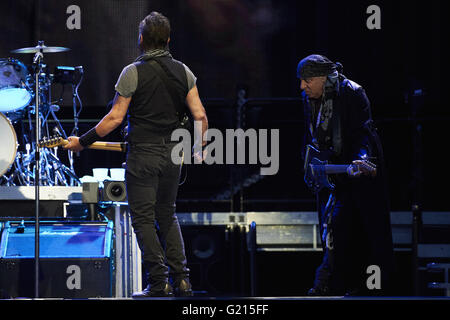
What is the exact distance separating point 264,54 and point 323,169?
305 centimetres

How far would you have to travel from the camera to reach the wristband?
196 inches

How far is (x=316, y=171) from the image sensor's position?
5.11 m

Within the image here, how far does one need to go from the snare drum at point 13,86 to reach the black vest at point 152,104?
257 cm

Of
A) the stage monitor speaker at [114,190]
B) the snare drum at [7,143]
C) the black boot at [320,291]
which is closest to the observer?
the black boot at [320,291]

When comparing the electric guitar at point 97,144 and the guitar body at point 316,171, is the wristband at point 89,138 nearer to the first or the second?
the electric guitar at point 97,144

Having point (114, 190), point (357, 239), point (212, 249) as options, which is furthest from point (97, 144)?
point (212, 249)

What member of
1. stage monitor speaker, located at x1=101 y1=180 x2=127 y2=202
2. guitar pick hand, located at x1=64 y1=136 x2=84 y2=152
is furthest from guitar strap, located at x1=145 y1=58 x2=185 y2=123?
stage monitor speaker, located at x1=101 y1=180 x2=127 y2=202

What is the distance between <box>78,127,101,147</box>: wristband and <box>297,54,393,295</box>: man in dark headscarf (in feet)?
4.85

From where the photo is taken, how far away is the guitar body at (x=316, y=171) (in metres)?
5.11

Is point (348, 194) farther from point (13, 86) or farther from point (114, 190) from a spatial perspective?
point (13, 86)

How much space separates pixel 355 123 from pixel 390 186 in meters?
3.15

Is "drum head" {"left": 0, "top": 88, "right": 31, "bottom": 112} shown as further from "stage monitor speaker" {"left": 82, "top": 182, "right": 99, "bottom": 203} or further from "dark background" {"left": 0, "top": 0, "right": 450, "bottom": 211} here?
"stage monitor speaker" {"left": 82, "top": 182, "right": 99, "bottom": 203}

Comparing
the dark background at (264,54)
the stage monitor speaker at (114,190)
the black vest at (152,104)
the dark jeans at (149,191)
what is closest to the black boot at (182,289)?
the dark jeans at (149,191)
